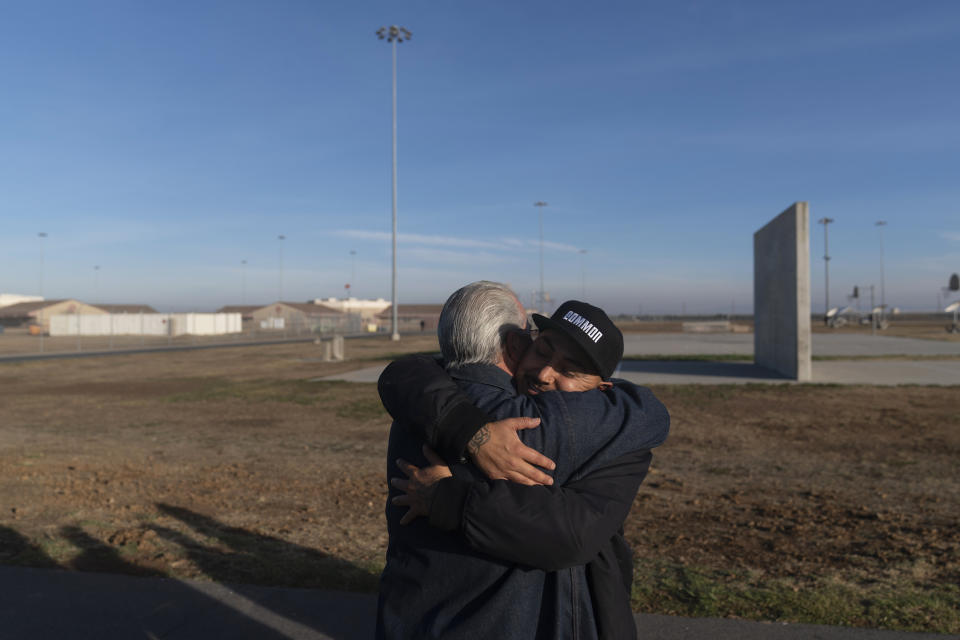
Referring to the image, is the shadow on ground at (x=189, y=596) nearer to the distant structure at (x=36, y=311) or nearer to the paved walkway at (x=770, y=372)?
the paved walkway at (x=770, y=372)

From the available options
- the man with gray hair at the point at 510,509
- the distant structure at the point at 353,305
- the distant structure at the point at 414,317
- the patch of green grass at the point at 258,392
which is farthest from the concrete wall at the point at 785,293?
the distant structure at the point at 353,305

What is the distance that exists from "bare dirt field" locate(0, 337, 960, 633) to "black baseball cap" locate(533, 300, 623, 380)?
257 cm

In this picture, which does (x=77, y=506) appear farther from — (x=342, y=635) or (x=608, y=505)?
(x=608, y=505)

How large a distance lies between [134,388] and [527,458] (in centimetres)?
1755

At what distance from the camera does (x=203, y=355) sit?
30000 millimetres

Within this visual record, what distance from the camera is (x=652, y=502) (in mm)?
6152

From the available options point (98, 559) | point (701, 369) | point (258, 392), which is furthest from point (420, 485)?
point (701, 369)

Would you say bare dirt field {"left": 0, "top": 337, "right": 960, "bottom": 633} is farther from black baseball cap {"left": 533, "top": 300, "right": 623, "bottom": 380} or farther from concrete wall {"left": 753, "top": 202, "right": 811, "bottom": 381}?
concrete wall {"left": 753, "top": 202, "right": 811, "bottom": 381}

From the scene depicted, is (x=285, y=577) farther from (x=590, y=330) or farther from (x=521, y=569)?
(x=590, y=330)

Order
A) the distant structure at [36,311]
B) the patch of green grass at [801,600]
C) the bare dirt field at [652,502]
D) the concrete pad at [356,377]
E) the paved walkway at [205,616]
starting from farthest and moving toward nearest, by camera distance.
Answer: the distant structure at [36,311], the concrete pad at [356,377], the bare dirt field at [652,502], the patch of green grass at [801,600], the paved walkway at [205,616]

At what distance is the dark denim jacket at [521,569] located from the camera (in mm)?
1570

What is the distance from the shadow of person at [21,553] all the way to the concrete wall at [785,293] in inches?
594

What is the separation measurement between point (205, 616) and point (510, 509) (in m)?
2.88

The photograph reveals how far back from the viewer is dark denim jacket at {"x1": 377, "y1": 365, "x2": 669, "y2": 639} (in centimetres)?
157
